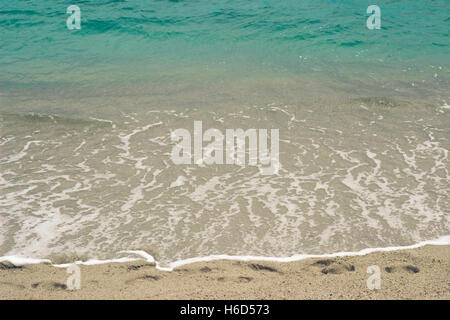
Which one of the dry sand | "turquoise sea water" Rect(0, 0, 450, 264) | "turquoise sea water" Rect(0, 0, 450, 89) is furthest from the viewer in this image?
"turquoise sea water" Rect(0, 0, 450, 89)

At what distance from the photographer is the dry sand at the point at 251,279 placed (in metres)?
3.05

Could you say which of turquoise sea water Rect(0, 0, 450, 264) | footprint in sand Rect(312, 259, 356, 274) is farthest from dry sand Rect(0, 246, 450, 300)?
turquoise sea water Rect(0, 0, 450, 264)

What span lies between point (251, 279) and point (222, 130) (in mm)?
3668

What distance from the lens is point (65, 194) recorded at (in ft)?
15.1

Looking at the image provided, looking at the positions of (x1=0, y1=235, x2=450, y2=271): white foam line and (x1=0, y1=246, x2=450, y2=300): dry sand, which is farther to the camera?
(x1=0, y1=235, x2=450, y2=271): white foam line

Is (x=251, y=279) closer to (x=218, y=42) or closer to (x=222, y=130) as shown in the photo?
(x=222, y=130)

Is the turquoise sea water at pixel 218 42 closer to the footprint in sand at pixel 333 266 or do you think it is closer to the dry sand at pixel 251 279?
the dry sand at pixel 251 279

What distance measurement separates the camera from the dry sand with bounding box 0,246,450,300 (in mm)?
3047

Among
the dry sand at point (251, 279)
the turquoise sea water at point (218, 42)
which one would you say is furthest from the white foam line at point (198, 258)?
the turquoise sea water at point (218, 42)

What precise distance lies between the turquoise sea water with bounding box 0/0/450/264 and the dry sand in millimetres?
219

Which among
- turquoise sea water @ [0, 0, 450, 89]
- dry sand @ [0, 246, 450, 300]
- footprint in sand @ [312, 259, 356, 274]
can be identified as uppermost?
turquoise sea water @ [0, 0, 450, 89]

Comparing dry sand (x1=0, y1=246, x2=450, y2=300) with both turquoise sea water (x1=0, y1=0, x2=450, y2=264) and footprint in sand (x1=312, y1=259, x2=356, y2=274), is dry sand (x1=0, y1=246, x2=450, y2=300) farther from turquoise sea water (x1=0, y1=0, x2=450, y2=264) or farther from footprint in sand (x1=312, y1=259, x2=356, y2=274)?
turquoise sea water (x1=0, y1=0, x2=450, y2=264)

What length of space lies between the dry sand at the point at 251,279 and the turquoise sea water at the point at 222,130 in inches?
8.6

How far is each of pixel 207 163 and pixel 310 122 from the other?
243 centimetres
